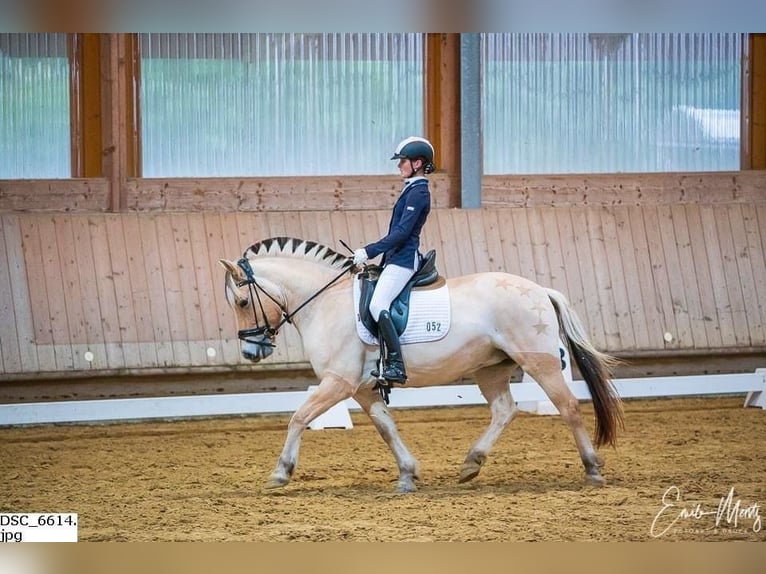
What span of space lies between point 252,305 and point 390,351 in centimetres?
89

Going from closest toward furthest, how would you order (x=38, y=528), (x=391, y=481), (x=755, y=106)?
(x=38, y=528), (x=391, y=481), (x=755, y=106)

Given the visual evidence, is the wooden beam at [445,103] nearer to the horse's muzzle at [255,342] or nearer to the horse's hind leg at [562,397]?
the horse's hind leg at [562,397]

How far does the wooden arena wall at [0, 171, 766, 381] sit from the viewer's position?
1101 centimetres

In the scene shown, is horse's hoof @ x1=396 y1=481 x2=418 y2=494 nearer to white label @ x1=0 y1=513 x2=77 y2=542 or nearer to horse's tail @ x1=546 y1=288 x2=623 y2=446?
horse's tail @ x1=546 y1=288 x2=623 y2=446

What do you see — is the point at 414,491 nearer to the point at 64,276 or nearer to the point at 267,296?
the point at 267,296

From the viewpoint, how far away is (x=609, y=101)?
12641 mm

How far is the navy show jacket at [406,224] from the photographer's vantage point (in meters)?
7.07

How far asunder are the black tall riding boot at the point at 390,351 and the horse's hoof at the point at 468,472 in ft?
2.34

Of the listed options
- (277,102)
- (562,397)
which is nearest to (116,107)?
(277,102)

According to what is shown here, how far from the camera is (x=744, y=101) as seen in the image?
1281 cm

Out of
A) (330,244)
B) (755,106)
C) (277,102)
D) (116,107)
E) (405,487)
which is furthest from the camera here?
(755,106)

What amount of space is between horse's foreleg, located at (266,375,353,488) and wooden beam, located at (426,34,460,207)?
531cm

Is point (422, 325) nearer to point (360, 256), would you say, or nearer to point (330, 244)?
point (360, 256)
